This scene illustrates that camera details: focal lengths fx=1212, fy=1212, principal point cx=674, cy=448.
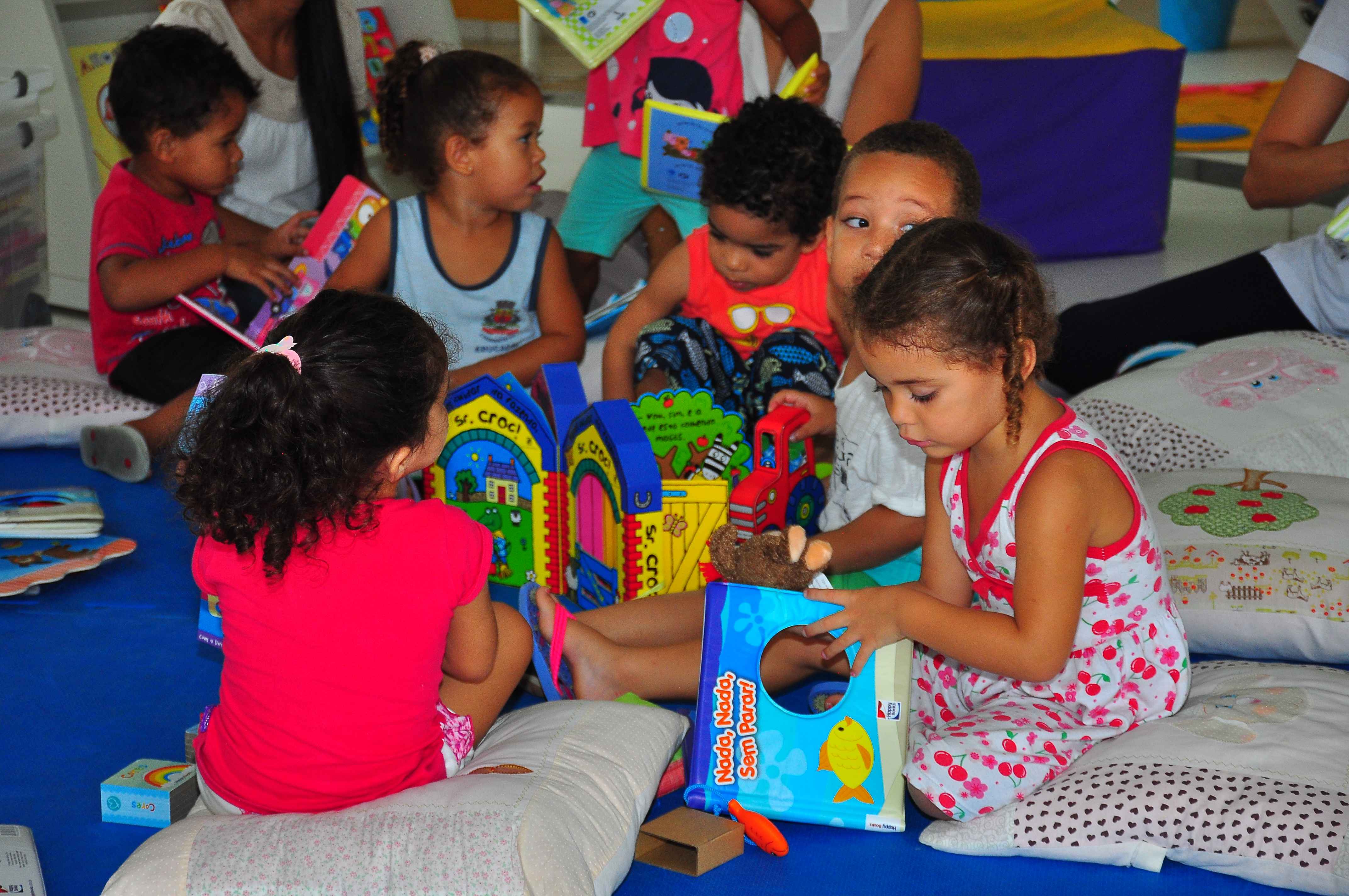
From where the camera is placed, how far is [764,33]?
7.22ft

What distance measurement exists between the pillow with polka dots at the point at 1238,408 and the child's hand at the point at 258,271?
132cm

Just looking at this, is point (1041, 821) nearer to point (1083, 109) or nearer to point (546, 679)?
point (546, 679)

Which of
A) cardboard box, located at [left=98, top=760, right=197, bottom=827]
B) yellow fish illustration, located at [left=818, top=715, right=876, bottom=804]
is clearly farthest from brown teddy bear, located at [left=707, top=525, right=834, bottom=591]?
cardboard box, located at [left=98, top=760, right=197, bottom=827]

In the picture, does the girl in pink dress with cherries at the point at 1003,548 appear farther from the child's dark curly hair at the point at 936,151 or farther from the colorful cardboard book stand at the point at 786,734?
the child's dark curly hair at the point at 936,151

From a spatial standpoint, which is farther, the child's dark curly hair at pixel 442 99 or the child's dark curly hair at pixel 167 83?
the child's dark curly hair at pixel 167 83

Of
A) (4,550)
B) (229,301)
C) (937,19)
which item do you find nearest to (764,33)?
(229,301)

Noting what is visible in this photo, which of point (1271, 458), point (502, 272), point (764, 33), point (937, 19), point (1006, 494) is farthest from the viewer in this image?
point (937, 19)

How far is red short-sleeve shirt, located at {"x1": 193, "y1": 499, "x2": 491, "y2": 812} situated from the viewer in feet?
3.25

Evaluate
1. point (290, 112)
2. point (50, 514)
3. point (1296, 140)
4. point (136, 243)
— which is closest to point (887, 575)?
point (1296, 140)

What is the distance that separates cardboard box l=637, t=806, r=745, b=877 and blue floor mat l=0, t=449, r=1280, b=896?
10 mm

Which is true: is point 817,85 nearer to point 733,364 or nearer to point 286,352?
point 733,364

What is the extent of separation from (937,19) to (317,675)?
3.35 m

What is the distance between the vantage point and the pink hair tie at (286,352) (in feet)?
3.19

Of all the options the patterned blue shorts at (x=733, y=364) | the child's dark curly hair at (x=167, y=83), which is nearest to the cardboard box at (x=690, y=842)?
the patterned blue shorts at (x=733, y=364)
